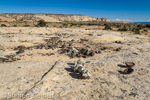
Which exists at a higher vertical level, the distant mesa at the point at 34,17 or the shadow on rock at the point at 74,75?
the distant mesa at the point at 34,17

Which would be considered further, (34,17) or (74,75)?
(34,17)

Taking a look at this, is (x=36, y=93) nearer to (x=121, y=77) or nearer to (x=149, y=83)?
(x=121, y=77)

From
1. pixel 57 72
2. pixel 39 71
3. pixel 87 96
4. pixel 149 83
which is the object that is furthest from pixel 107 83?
pixel 39 71

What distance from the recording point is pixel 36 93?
103 inches

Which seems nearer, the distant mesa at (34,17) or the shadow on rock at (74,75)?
the shadow on rock at (74,75)

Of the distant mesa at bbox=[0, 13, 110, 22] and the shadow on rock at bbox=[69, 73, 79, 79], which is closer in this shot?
the shadow on rock at bbox=[69, 73, 79, 79]

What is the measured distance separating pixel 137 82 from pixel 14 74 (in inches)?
155

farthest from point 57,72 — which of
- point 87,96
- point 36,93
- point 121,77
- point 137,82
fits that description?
point 137,82

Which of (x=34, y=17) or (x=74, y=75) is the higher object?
(x=34, y=17)

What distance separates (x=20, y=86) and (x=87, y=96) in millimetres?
1822

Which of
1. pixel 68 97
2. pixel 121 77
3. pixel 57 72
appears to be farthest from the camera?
pixel 57 72

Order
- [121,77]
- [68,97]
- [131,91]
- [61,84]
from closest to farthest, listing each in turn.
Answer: [68,97] → [131,91] → [61,84] → [121,77]

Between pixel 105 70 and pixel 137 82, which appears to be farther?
pixel 105 70

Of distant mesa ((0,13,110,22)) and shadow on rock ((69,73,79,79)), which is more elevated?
distant mesa ((0,13,110,22))
